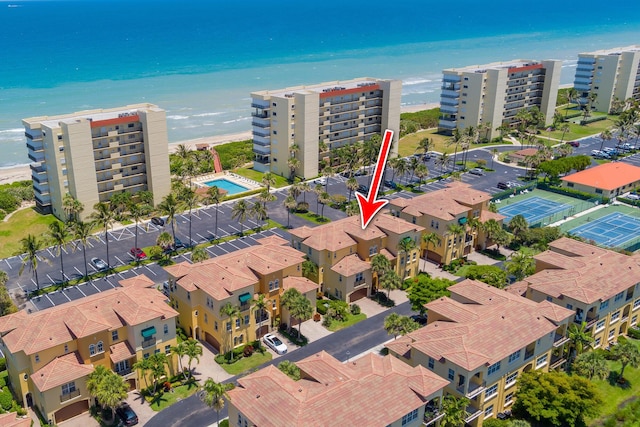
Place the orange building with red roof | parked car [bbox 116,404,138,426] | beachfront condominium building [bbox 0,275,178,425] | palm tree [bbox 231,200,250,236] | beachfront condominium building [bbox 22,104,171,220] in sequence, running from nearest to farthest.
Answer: beachfront condominium building [bbox 0,275,178,425], parked car [bbox 116,404,138,426], palm tree [bbox 231,200,250,236], beachfront condominium building [bbox 22,104,171,220], the orange building with red roof

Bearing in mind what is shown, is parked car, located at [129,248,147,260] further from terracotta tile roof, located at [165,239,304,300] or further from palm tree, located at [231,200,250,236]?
terracotta tile roof, located at [165,239,304,300]

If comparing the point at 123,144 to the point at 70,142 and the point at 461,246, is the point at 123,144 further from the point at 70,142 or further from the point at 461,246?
the point at 461,246

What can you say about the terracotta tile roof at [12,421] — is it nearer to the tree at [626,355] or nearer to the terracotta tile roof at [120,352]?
the terracotta tile roof at [120,352]

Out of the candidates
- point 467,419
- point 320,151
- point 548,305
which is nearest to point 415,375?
point 467,419

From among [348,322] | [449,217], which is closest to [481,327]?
[348,322]

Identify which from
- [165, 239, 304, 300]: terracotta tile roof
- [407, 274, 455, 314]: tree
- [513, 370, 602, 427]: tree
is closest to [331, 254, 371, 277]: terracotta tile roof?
[165, 239, 304, 300]: terracotta tile roof

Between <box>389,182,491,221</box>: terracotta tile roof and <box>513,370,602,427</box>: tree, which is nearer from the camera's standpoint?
<box>513,370,602,427</box>: tree
